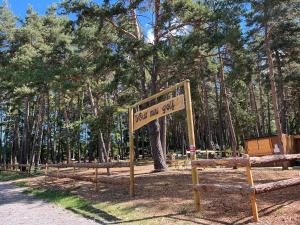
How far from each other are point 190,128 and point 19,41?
24.4 metres

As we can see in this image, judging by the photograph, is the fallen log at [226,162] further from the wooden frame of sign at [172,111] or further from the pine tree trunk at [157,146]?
the pine tree trunk at [157,146]

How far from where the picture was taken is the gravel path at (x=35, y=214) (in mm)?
8052

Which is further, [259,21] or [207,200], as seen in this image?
[259,21]

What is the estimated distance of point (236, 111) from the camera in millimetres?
40750

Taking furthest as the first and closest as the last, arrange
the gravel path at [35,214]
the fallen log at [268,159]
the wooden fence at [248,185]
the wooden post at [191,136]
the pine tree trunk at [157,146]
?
the pine tree trunk at [157,146] < the gravel path at [35,214] < the wooden post at [191,136] < the fallen log at [268,159] < the wooden fence at [248,185]

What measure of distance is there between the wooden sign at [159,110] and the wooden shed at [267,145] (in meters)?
16.2

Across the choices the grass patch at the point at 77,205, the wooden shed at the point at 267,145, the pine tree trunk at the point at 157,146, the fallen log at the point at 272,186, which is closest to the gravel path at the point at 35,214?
the grass patch at the point at 77,205

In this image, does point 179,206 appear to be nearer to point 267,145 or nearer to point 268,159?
point 268,159

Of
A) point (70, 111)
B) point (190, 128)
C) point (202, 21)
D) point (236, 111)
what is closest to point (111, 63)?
point (202, 21)

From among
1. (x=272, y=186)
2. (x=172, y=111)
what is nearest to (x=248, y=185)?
(x=272, y=186)

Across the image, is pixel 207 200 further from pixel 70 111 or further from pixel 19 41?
pixel 70 111

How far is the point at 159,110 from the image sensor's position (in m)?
9.48

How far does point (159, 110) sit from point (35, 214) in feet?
12.9

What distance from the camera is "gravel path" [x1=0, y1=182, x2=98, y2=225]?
26.4 feet
